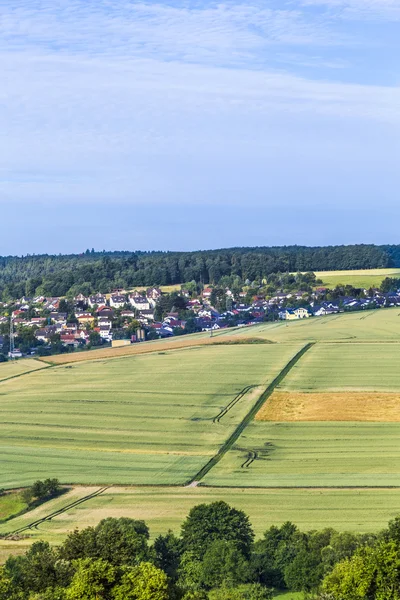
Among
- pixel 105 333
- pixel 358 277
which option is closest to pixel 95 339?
pixel 105 333

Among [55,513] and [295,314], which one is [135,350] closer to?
[295,314]

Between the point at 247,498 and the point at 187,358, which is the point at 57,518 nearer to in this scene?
the point at 247,498

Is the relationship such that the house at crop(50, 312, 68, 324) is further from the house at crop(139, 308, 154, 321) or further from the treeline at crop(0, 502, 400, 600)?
the treeline at crop(0, 502, 400, 600)

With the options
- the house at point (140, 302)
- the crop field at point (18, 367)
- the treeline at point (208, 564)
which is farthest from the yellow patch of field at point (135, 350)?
the house at point (140, 302)

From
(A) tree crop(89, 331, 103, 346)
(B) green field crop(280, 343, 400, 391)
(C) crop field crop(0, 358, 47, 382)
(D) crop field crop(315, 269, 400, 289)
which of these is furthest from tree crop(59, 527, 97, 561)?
(D) crop field crop(315, 269, 400, 289)

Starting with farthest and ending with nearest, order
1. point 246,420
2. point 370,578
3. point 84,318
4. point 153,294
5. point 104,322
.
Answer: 1. point 153,294
2. point 84,318
3. point 104,322
4. point 246,420
5. point 370,578

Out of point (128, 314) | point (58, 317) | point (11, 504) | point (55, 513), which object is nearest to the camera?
point (55, 513)
